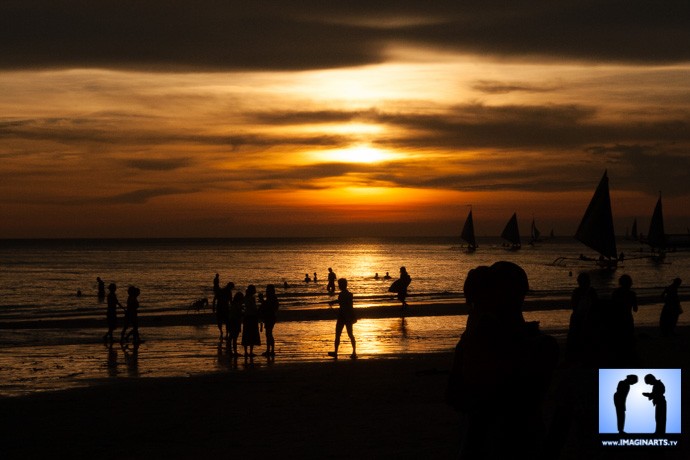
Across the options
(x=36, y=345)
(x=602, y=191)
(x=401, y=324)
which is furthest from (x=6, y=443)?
(x=602, y=191)

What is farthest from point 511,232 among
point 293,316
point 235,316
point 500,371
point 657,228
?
point 500,371

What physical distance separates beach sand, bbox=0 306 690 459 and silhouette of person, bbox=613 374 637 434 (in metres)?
1.12

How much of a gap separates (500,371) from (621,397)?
2049mm

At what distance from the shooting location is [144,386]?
1459 centimetres

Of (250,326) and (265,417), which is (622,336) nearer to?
(265,417)

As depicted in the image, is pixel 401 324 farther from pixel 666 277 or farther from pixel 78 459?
pixel 666 277

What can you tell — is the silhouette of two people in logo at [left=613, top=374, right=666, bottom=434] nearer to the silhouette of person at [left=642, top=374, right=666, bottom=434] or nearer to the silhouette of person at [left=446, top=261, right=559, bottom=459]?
the silhouette of person at [left=642, top=374, right=666, bottom=434]

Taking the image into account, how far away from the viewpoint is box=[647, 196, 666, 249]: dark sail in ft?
357

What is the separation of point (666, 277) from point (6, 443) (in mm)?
82732

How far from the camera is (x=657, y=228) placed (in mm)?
112000

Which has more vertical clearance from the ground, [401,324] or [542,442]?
[542,442]

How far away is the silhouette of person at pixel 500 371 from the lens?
155 inches

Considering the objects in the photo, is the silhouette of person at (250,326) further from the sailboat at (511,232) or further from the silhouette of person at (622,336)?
the sailboat at (511,232)

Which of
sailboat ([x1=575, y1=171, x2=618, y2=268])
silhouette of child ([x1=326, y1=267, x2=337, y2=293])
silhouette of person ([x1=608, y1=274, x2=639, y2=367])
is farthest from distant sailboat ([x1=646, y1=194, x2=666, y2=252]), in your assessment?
silhouette of person ([x1=608, y1=274, x2=639, y2=367])
